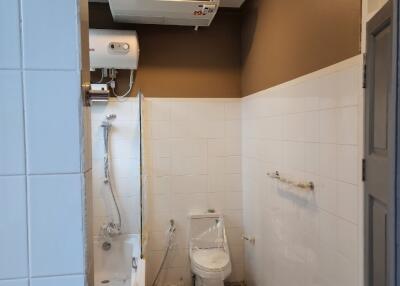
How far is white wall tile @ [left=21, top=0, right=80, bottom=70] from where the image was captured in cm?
67

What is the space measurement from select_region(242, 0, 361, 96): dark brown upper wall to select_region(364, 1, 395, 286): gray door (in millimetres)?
185

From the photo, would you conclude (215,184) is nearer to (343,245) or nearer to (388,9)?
(343,245)

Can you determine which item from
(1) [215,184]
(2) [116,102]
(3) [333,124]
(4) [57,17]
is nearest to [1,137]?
(4) [57,17]

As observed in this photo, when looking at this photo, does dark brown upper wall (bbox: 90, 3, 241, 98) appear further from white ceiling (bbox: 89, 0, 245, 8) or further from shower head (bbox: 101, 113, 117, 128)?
shower head (bbox: 101, 113, 117, 128)

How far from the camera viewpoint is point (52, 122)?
0.69 metres

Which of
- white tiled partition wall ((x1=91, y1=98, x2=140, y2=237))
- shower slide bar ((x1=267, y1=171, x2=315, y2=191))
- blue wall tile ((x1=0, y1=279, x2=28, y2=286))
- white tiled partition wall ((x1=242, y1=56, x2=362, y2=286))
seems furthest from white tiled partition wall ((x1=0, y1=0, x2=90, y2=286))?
white tiled partition wall ((x1=91, y1=98, x2=140, y2=237))

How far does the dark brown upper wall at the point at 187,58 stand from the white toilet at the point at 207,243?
4.11ft

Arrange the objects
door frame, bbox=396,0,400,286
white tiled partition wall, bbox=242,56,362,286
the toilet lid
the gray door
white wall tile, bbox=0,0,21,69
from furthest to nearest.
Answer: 1. the toilet lid
2. white tiled partition wall, bbox=242,56,362,286
3. the gray door
4. door frame, bbox=396,0,400,286
5. white wall tile, bbox=0,0,21,69

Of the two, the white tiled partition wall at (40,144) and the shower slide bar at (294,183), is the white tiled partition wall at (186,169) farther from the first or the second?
the white tiled partition wall at (40,144)

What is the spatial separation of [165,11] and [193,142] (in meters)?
1.25

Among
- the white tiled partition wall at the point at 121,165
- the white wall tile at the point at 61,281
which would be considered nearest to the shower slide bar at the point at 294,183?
the white tiled partition wall at the point at 121,165

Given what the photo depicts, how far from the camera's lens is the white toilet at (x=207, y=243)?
300 centimetres

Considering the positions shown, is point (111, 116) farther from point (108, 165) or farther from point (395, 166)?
point (395, 166)

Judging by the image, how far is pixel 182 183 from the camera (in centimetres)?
337
